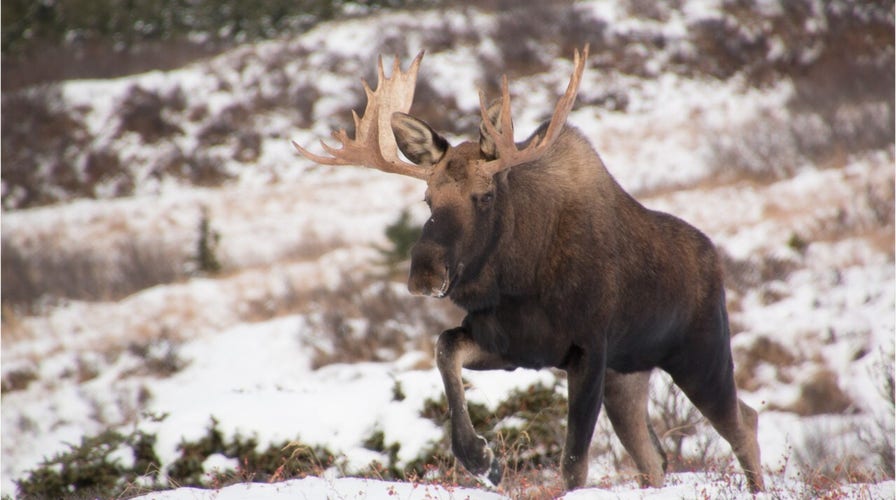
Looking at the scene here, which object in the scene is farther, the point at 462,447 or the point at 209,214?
the point at 209,214

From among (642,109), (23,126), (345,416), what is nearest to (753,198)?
(642,109)

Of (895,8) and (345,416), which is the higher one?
(895,8)

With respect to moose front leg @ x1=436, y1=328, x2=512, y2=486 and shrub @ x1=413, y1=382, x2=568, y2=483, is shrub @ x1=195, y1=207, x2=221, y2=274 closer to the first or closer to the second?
shrub @ x1=413, y1=382, x2=568, y2=483

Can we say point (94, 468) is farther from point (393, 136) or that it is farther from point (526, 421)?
point (393, 136)

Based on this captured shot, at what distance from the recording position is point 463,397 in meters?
4.32

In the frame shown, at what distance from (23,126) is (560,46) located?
17533mm

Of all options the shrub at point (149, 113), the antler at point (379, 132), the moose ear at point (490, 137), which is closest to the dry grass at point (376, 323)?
the antler at point (379, 132)

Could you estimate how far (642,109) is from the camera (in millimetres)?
26172

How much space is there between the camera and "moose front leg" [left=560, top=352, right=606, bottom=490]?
4297mm

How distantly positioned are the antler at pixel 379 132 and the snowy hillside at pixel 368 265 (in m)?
1.67

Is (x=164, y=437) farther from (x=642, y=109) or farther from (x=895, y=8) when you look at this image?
(x=895, y=8)

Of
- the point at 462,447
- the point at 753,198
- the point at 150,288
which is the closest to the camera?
the point at 462,447

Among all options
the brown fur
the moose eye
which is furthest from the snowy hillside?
the moose eye

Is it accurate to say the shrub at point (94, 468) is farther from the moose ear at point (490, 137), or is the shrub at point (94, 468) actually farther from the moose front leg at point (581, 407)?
the moose ear at point (490, 137)
